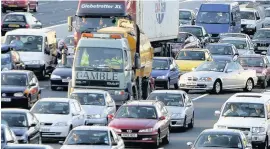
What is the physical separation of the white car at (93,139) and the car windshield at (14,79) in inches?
Answer: 488

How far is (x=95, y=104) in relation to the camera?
38719 millimetres

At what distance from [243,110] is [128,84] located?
708cm

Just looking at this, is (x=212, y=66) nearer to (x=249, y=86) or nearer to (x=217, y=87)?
(x=217, y=87)

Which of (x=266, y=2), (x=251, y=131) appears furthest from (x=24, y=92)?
(x=266, y=2)

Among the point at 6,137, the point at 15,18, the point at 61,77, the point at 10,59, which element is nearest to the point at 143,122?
the point at 6,137

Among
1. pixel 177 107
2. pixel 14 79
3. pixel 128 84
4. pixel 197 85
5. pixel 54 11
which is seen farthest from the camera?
pixel 54 11

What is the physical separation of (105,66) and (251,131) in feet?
26.9

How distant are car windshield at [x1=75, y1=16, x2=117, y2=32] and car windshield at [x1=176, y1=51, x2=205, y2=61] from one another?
8740 mm

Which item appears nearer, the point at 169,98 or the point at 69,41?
the point at 169,98

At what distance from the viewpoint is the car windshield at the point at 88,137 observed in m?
30.4

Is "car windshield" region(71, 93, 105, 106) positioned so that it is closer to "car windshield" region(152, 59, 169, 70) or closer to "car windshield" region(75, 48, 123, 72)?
"car windshield" region(75, 48, 123, 72)

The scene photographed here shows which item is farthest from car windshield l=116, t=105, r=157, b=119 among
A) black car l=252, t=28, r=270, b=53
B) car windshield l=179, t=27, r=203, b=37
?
black car l=252, t=28, r=270, b=53

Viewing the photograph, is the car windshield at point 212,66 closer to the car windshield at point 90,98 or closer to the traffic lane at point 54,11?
the car windshield at point 90,98

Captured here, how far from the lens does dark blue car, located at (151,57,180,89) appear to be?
51.1m
